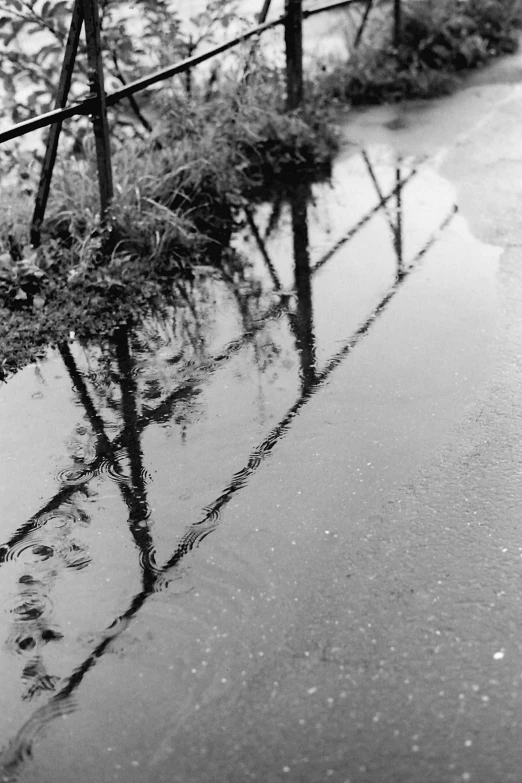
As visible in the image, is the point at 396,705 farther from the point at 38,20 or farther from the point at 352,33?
the point at 352,33

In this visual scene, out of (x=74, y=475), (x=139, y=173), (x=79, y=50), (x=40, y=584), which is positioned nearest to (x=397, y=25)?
(x=79, y=50)

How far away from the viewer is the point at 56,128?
15.0ft

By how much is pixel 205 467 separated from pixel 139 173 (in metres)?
2.75

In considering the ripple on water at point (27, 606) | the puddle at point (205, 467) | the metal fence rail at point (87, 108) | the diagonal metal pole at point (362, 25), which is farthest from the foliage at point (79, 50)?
the ripple on water at point (27, 606)

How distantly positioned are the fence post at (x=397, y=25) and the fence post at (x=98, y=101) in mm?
4951

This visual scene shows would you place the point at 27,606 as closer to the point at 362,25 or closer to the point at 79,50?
the point at 79,50

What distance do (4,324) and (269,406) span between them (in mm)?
1525

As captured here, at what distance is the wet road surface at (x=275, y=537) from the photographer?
217 cm

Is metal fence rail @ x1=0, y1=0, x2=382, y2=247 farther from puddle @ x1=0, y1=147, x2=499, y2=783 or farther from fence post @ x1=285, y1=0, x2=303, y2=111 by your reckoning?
fence post @ x1=285, y1=0, x2=303, y2=111

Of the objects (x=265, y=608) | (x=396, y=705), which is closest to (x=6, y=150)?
(x=265, y=608)

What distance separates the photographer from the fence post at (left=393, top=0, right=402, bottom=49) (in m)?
8.59

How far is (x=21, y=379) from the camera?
12.9 ft

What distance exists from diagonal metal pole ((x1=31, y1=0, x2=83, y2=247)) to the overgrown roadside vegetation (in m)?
0.15

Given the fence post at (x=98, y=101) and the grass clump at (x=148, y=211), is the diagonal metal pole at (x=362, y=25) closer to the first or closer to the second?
the grass clump at (x=148, y=211)
